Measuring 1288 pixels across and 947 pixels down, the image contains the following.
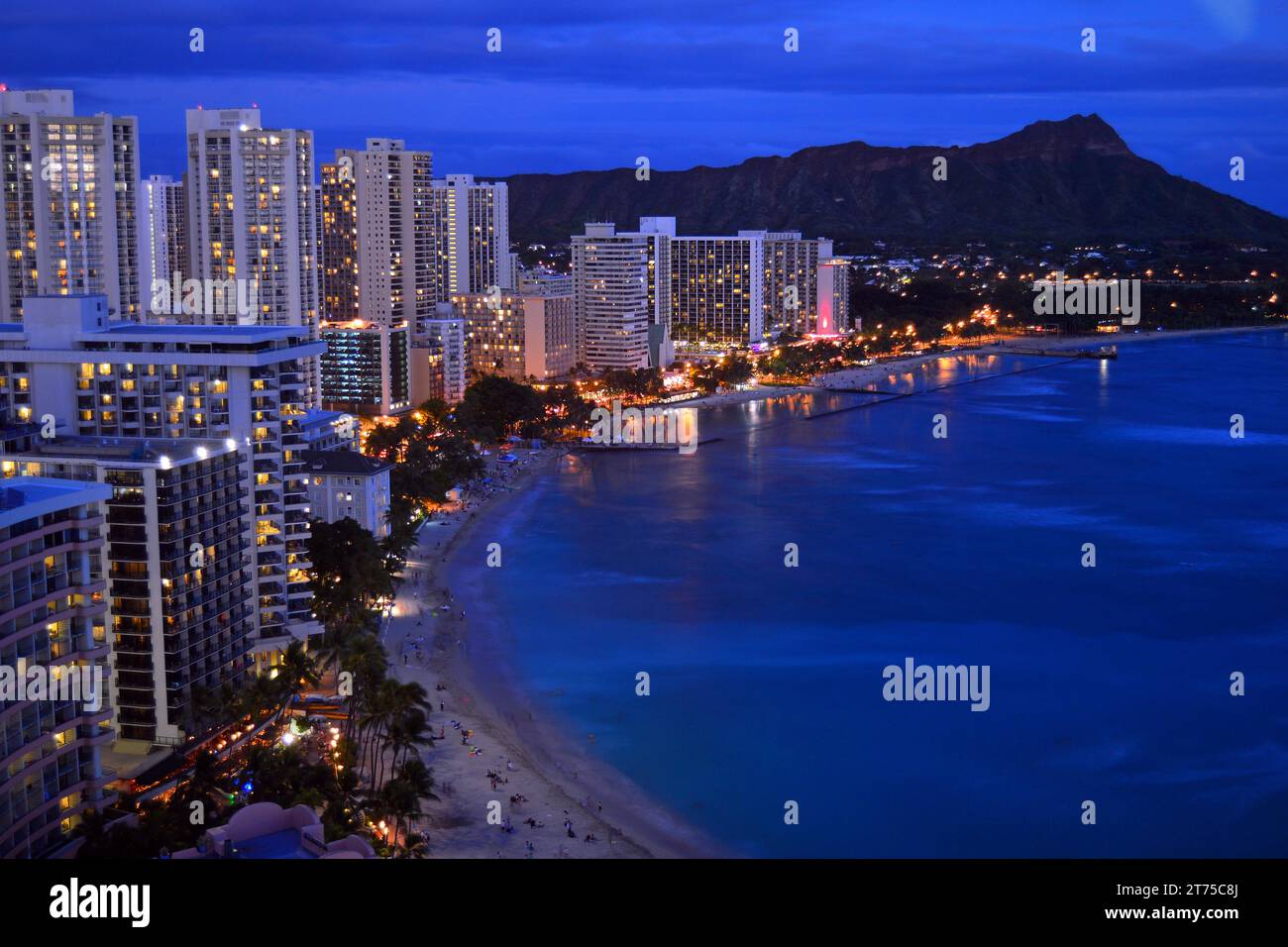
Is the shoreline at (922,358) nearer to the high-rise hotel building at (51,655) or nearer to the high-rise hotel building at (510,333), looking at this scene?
the high-rise hotel building at (510,333)

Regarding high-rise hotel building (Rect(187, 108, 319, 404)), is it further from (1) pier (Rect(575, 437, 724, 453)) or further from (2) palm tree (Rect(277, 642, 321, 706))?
(2) palm tree (Rect(277, 642, 321, 706))

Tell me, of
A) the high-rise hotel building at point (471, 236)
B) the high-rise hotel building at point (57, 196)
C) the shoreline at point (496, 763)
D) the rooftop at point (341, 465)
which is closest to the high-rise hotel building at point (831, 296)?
the high-rise hotel building at point (471, 236)

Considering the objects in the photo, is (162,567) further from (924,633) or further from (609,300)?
(609,300)

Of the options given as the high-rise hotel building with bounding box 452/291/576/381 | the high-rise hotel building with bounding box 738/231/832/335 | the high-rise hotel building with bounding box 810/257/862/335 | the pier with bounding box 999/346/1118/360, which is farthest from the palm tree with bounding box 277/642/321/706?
the high-rise hotel building with bounding box 810/257/862/335

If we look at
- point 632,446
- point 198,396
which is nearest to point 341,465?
point 198,396

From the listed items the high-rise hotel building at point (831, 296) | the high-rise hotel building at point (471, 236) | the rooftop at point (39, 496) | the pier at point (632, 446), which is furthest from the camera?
the high-rise hotel building at point (831, 296)
